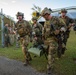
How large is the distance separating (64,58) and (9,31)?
28.2 ft

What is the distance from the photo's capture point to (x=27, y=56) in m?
9.79

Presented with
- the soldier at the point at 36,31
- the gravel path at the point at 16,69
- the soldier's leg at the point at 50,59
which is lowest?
the gravel path at the point at 16,69

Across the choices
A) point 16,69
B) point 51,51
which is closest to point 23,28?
point 16,69

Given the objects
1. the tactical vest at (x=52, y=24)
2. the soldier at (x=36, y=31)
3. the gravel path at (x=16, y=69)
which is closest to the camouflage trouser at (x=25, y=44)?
the gravel path at (x=16, y=69)

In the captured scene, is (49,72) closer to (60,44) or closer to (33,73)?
(33,73)

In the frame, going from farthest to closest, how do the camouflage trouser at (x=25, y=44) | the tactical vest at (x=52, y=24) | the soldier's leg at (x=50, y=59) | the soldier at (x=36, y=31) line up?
1. the soldier at (x=36, y=31)
2. the camouflage trouser at (x=25, y=44)
3. the tactical vest at (x=52, y=24)
4. the soldier's leg at (x=50, y=59)

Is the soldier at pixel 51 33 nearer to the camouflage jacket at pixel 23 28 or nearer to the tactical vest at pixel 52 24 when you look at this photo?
the tactical vest at pixel 52 24

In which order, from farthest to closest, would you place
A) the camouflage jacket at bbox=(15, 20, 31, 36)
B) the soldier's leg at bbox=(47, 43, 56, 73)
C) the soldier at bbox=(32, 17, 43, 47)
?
the soldier at bbox=(32, 17, 43, 47), the camouflage jacket at bbox=(15, 20, 31, 36), the soldier's leg at bbox=(47, 43, 56, 73)

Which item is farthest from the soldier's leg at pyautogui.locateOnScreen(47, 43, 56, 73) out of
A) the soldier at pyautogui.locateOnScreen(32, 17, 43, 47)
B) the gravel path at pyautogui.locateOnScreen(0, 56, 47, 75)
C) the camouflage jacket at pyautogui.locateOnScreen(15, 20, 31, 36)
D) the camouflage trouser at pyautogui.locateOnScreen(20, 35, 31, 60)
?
the soldier at pyautogui.locateOnScreen(32, 17, 43, 47)

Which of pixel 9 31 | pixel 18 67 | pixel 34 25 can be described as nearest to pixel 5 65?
pixel 18 67

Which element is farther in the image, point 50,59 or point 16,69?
point 16,69

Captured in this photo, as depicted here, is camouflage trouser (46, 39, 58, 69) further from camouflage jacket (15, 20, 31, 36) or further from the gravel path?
camouflage jacket (15, 20, 31, 36)

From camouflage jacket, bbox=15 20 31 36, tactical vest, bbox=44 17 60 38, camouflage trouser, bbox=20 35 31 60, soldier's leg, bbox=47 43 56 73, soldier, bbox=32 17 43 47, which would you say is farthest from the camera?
soldier, bbox=32 17 43 47

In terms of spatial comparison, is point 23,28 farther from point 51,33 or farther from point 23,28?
point 51,33
